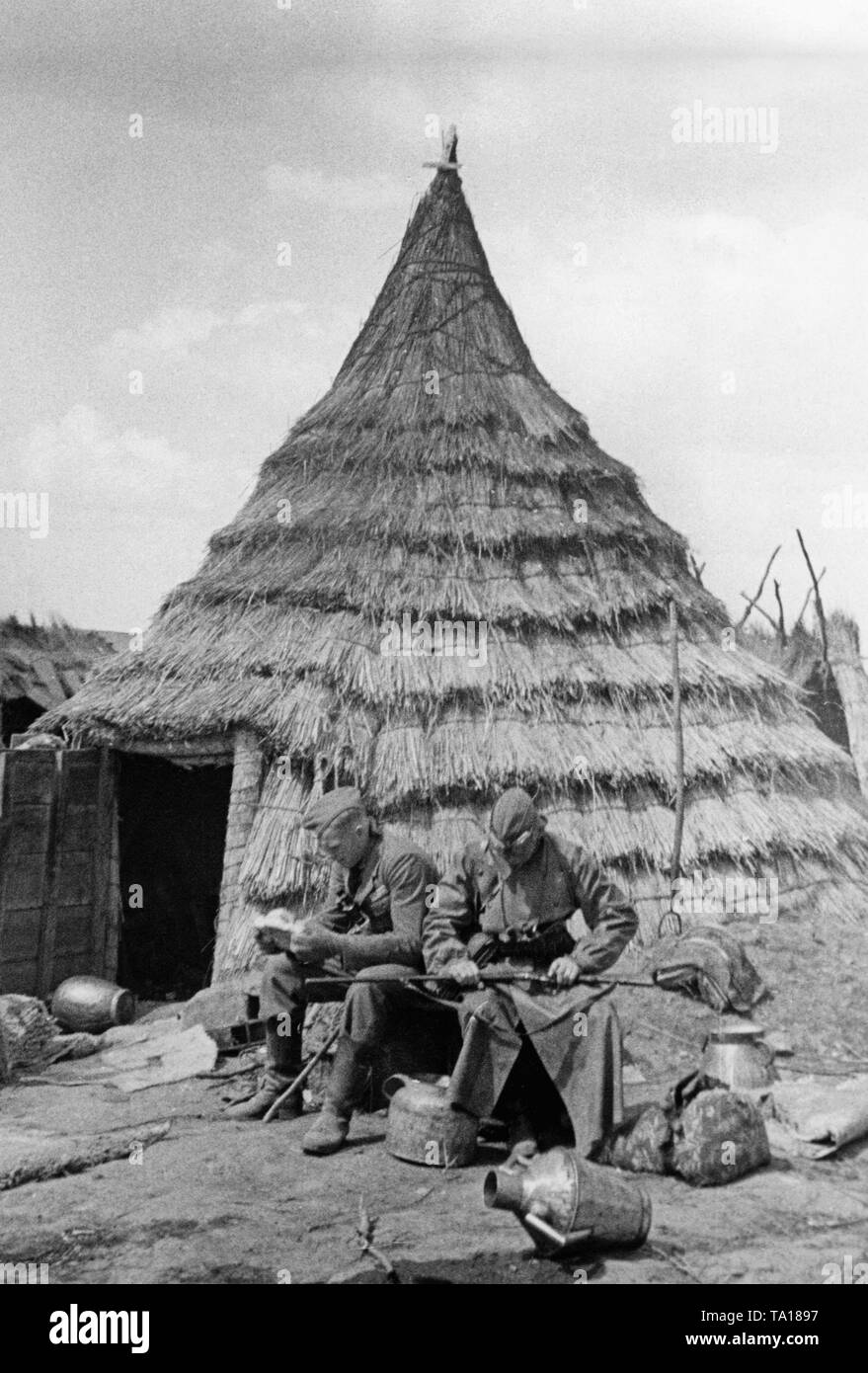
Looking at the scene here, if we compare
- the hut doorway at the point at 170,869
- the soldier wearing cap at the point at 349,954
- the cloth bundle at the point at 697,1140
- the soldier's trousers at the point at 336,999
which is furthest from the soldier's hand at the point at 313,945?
the hut doorway at the point at 170,869

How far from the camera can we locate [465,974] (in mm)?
4562

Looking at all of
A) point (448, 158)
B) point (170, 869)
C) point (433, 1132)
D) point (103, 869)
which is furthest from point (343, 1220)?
point (448, 158)

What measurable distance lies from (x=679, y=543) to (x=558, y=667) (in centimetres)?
196

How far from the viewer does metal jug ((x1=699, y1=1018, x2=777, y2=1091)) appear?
4.64 meters

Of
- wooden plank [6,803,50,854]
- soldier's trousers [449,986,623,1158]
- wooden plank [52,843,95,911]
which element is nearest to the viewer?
soldier's trousers [449,986,623,1158]

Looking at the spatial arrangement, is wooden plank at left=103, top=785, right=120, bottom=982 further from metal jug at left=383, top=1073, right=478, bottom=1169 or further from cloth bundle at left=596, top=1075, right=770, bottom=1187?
cloth bundle at left=596, top=1075, right=770, bottom=1187

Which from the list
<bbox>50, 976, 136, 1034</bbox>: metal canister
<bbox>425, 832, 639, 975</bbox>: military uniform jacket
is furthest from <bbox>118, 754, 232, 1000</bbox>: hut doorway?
<bbox>425, 832, 639, 975</bbox>: military uniform jacket

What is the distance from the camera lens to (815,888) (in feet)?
23.8

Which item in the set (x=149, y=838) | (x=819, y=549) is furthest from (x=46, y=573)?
(x=819, y=549)

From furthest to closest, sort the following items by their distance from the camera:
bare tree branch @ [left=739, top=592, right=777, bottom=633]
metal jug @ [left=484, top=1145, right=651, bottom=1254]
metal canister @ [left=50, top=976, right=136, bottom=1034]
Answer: bare tree branch @ [left=739, top=592, right=777, bottom=633] → metal canister @ [left=50, top=976, right=136, bottom=1034] → metal jug @ [left=484, top=1145, right=651, bottom=1254]

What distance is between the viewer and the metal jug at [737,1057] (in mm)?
4641

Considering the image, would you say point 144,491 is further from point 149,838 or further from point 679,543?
point 679,543

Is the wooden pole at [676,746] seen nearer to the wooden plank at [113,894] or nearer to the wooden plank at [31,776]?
the wooden plank at [113,894]

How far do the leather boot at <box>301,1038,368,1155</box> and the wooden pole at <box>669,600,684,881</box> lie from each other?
9.02 feet
